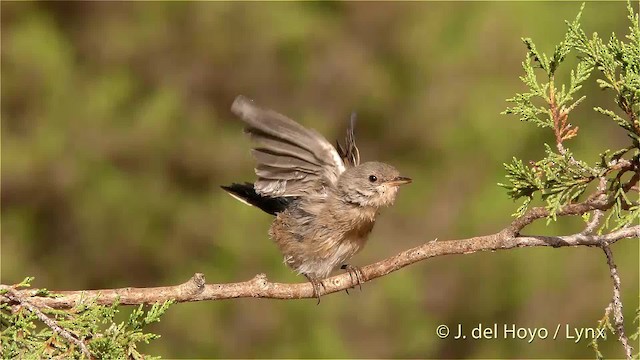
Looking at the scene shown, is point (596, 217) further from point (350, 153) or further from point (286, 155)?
point (350, 153)

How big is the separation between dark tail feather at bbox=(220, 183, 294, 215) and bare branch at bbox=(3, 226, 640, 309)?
4.55ft

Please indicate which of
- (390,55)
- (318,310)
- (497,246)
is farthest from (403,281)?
(497,246)

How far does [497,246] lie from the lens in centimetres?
300

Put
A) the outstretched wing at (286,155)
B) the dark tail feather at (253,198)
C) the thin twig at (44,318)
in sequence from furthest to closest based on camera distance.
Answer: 1. the dark tail feather at (253,198)
2. the outstretched wing at (286,155)
3. the thin twig at (44,318)

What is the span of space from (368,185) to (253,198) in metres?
0.77

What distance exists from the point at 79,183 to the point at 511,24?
16.3ft

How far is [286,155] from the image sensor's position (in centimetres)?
414

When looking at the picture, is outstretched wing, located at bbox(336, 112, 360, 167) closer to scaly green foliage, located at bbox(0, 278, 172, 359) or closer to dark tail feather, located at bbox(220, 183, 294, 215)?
dark tail feather, located at bbox(220, 183, 294, 215)

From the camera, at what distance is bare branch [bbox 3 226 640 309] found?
2914 millimetres

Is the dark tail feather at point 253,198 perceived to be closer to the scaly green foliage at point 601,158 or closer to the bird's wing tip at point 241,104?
the bird's wing tip at point 241,104

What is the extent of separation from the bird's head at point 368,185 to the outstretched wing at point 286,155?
69mm

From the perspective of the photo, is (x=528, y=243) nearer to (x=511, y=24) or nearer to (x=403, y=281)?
(x=403, y=281)

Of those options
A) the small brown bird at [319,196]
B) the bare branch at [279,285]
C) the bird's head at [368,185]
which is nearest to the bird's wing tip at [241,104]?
the small brown bird at [319,196]

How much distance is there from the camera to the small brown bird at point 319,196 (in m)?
4.21
